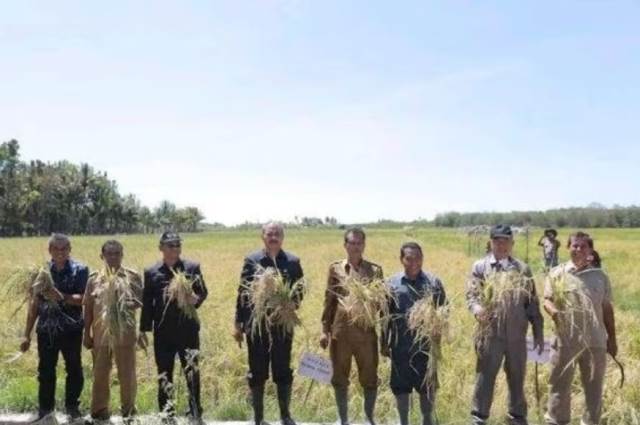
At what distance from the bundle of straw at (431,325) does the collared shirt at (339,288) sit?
1.51ft

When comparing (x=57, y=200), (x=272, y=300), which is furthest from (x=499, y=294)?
(x=57, y=200)

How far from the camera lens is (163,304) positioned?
5027mm

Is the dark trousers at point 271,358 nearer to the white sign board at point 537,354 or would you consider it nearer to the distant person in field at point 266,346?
the distant person in field at point 266,346

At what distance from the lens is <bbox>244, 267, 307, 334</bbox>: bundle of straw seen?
4.83 meters

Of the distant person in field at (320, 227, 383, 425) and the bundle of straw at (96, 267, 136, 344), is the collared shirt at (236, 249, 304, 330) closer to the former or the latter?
the distant person in field at (320, 227, 383, 425)

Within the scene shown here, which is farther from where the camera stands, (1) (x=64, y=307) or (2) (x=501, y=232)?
(1) (x=64, y=307)

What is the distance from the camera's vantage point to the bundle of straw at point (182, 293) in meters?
4.86

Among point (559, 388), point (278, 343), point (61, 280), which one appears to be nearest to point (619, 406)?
point (559, 388)

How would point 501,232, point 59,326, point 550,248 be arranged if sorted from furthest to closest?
point 550,248, point 59,326, point 501,232

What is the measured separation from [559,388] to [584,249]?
1045 millimetres

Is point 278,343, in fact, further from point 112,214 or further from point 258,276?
point 112,214

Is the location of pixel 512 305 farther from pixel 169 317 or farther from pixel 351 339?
pixel 169 317

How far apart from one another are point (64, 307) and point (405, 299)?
108 inches

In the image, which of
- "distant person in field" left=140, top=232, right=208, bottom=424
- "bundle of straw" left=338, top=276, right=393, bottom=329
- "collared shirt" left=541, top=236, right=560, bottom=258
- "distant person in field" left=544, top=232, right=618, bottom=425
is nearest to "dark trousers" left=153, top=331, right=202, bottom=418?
"distant person in field" left=140, top=232, right=208, bottom=424
